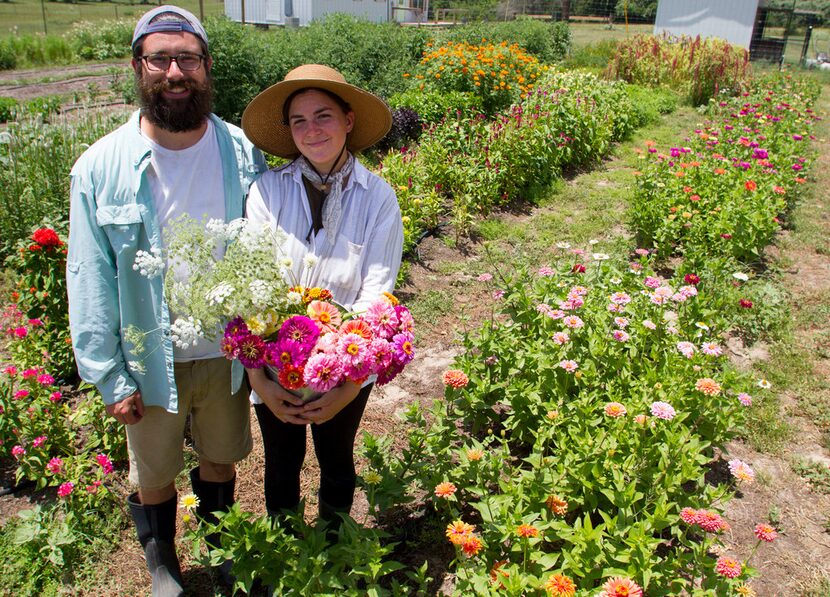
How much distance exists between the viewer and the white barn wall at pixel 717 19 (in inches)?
717

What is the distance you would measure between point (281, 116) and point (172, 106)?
37cm

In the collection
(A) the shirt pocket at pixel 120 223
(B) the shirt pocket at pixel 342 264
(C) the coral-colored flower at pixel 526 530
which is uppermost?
(A) the shirt pocket at pixel 120 223

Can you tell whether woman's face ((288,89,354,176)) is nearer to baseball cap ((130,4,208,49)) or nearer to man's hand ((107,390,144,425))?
baseball cap ((130,4,208,49))

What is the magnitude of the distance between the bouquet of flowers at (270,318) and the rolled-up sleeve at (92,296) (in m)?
0.24

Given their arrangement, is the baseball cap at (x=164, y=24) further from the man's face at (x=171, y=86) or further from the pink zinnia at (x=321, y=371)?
the pink zinnia at (x=321, y=371)

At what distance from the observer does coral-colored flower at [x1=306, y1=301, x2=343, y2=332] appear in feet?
5.52

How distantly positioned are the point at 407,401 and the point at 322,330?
1879mm

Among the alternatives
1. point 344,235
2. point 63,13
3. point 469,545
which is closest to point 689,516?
point 469,545

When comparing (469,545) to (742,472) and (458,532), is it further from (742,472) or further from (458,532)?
(742,472)

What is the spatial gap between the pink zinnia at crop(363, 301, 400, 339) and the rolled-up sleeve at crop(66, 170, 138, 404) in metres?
0.83

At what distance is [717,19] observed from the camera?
18531 millimetres

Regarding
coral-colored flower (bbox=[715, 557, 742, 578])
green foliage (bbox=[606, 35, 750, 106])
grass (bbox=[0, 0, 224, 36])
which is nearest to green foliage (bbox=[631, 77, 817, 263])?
coral-colored flower (bbox=[715, 557, 742, 578])

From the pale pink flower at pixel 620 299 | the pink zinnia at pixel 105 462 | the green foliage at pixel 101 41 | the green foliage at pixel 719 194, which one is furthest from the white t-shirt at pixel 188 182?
the green foliage at pixel 101 41

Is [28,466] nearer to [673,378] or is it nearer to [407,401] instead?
[407,401]
